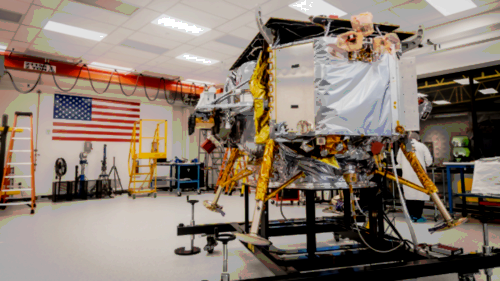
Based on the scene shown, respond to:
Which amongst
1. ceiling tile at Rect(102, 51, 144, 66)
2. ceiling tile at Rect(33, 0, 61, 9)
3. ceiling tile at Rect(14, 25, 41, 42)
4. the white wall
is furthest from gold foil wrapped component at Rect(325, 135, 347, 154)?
the white wall

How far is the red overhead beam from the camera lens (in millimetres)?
5785

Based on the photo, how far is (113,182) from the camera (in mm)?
8039

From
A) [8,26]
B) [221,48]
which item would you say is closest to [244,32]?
[221,48]

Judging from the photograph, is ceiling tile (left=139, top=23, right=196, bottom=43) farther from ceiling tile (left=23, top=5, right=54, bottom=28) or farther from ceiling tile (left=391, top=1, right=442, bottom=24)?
A: ceiling tile (left=391, top=1, right=442, bottom=24)

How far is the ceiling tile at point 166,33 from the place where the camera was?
4.80 metres

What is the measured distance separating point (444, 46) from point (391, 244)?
16.0 feet

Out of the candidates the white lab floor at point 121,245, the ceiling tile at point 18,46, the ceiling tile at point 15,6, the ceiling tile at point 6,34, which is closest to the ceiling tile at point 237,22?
the ceiling tile at point 15,6

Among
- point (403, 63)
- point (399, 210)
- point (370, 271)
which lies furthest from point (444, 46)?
point (370, 271)

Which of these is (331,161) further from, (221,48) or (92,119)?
(92,119)

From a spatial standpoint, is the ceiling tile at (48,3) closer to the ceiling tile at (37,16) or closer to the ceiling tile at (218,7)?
the ceiling tile at (37,16)

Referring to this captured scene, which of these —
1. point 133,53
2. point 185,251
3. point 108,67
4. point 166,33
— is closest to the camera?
point 185,251

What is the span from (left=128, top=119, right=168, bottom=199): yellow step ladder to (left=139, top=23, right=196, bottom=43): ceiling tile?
2350mm

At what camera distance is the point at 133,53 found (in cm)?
589

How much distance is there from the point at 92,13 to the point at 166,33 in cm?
114
